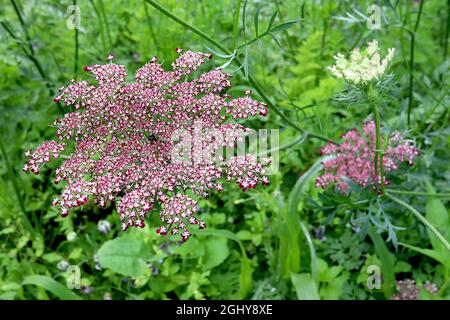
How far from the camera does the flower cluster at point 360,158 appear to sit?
7.54ft

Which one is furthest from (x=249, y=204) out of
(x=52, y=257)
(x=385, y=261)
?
(x=52, y=257)

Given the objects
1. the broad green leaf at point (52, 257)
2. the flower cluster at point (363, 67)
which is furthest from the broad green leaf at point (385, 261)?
the broad green leaf at point (52, 257)

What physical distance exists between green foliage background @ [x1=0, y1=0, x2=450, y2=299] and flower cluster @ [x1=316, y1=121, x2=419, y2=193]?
72mm

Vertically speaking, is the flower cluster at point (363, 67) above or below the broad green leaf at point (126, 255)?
above

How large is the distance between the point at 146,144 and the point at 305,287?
Result: 3.74 feet

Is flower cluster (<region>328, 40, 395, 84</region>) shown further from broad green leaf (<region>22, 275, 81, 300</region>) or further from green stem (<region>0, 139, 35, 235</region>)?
green stem (<region>0, 139, 35, 235</region>)

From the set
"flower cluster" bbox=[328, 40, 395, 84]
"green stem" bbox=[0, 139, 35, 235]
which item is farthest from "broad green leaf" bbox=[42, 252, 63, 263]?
"flower cluster" bbox=[328, 40, 395, 84]

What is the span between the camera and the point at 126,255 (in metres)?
2.65

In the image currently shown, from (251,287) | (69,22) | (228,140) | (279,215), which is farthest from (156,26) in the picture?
(228,140)

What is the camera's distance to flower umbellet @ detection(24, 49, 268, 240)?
154cm

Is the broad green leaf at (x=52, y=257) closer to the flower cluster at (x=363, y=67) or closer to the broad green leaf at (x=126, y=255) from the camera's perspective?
the broad green leaf at (x=126, y=255)

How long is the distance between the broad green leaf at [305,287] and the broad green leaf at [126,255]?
726mm
